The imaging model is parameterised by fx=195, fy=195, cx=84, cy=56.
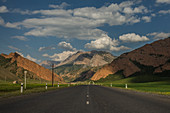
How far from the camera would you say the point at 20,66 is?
17388cm

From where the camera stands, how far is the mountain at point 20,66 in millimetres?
166738

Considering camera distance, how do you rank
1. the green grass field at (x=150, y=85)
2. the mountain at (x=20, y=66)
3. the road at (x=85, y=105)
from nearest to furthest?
the road at (x=85, y=105) < the green grass field at (x=150, y=85) < the mountain at (x=20, y=66)

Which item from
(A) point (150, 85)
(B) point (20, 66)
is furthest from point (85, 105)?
(B) point (20, 66)

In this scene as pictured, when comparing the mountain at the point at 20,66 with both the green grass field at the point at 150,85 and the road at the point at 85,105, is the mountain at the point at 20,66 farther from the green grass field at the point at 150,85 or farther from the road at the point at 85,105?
the road at the point at 85,105

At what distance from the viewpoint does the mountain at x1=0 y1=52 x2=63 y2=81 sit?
16674cm

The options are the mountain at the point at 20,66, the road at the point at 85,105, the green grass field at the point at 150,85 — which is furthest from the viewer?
the mountain at the point at 20,66

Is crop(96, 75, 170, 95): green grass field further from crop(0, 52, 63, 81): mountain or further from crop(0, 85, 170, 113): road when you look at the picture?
crop(0, 52, 63, 81): mountain

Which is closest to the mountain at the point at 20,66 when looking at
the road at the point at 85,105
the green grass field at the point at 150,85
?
the green grass field at the point at 150,85

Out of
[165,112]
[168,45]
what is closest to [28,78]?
[168,45]

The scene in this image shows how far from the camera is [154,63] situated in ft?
637

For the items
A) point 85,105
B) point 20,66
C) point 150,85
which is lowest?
point 150,85

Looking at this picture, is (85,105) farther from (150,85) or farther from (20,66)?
(20,66)

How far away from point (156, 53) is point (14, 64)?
454 feet

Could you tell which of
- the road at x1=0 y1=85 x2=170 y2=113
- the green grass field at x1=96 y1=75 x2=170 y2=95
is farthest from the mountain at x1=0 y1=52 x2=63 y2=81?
the road at x1=0 y1=85 x2=170 y2=113
